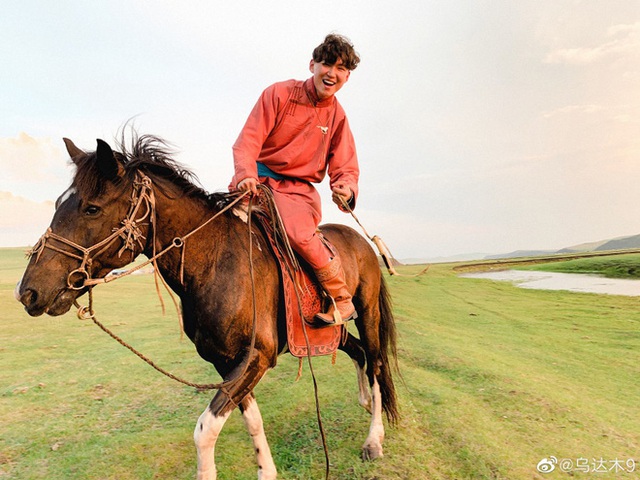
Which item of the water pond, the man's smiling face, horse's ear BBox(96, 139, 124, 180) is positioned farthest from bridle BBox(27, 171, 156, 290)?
the water pond

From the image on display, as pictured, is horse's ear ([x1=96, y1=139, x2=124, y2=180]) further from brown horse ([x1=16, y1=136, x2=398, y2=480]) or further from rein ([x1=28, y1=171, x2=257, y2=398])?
rein ([x1=28, y1=171, x2=257, y2=398])

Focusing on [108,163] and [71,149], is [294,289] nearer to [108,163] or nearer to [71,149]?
[108,163]

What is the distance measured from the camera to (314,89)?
296 cm

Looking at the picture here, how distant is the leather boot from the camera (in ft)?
9.18

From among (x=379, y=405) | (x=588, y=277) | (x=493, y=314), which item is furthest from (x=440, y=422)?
(x=588, y=277)

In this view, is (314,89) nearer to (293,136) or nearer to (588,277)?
(293,136)

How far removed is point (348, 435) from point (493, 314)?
8.21 m

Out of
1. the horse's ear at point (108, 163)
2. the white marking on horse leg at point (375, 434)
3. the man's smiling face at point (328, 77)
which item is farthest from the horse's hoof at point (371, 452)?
the man's smiling face at point (328, 77)

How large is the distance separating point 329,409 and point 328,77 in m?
3.15

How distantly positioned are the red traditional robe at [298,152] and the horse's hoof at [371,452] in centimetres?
163

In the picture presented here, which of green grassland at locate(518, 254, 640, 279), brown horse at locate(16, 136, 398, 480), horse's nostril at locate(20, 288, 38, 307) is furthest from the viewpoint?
green grassland at locate(518, 254, 640, 279)

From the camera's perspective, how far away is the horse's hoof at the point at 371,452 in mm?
3055

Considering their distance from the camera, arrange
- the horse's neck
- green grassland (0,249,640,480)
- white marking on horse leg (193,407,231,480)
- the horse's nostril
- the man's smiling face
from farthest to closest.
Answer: green grassland (0,249,640,480)
the man's smiling face
the horse's neck
white marking on horse leg (193,407,231,480)
the horse's nostril

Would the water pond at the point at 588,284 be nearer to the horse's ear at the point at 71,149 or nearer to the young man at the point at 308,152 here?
the young man at the point at 308,152
